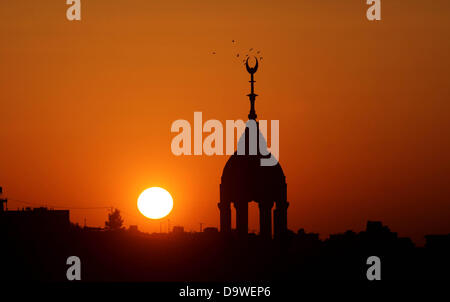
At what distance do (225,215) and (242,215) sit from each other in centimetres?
95

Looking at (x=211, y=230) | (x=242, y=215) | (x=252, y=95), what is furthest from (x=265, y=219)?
(x=211, y=230)

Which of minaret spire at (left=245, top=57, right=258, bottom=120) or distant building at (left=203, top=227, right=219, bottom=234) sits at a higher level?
minaret spire at (left=245, top=57, right=258, bottom=120)

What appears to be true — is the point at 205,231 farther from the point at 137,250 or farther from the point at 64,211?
the point at 64,211

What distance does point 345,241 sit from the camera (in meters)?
105

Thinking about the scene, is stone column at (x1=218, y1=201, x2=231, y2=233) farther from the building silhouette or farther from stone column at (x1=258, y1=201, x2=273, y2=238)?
stone column at (x1=258, y1=201, x2=273, y2=238)

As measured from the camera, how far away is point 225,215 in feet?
281

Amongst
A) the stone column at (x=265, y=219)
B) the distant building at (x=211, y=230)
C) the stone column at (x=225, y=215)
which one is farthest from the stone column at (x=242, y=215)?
the distant building at (x=211, y=230)

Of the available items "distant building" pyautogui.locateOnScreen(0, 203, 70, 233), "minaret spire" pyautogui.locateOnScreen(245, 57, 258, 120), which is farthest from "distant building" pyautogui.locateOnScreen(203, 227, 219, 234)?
"minaret spire" pyautogui.locateOnScreen(245, 57, 258, 120)

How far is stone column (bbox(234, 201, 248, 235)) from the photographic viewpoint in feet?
280

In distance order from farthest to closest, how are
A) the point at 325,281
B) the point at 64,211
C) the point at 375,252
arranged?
the point at 64,211 < the point at 375,252 < the point at 325,281

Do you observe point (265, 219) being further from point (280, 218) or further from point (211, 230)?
point (211, 230)
